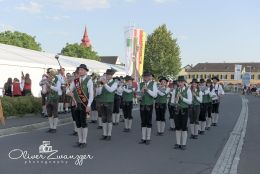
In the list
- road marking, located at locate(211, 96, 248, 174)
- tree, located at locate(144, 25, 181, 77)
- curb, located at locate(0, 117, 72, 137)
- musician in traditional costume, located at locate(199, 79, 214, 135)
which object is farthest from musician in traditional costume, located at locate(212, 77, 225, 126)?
tree, located at locate(144, 25, 181, 77)

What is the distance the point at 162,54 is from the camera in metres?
76.8

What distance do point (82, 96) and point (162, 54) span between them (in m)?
67.3

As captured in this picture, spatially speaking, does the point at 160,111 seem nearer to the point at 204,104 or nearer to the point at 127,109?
the point at 127,109

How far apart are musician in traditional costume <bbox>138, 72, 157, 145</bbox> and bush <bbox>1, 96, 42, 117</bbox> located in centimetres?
644

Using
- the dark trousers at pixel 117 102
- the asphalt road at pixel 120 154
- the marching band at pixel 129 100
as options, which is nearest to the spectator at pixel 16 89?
the marching band at pixel 129 100

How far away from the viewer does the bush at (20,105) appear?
16000 millimetres

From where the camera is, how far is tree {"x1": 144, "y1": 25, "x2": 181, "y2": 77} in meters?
76.3

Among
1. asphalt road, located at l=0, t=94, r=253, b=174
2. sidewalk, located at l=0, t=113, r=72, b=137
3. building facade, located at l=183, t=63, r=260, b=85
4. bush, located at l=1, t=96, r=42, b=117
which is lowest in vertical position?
asphalt road, located at l=0, t=94, r=253, b=174

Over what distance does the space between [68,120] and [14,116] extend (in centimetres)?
204

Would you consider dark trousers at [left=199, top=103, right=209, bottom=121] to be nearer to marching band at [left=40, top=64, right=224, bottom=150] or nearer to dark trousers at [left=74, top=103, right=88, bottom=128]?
marching band at [left=40, top=64, right=224, bottom=150]

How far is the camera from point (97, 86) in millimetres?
11852

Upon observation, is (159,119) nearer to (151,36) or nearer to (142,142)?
(142,142)

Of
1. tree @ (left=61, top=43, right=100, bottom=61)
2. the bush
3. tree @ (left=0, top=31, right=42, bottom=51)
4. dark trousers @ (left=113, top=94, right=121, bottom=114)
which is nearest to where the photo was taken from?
dark trousers @ (left=113, top=94, right=121, bottom=114)

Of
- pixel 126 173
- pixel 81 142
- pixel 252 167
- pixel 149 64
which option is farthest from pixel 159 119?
pixel 149 64
